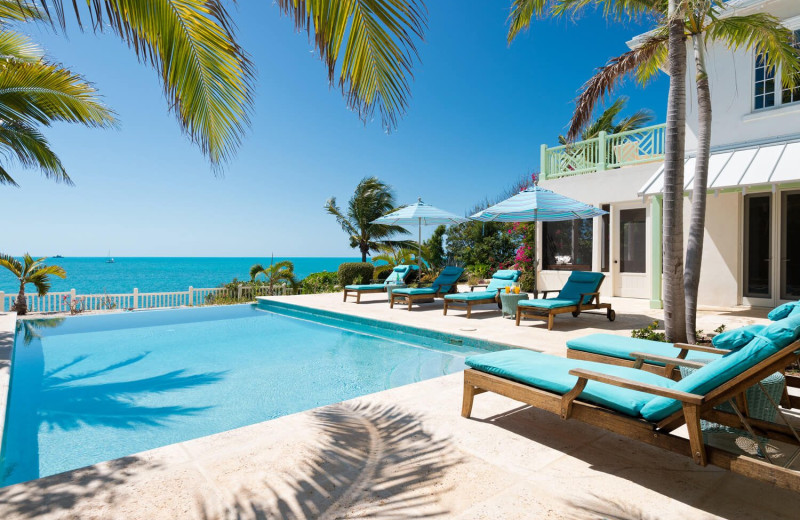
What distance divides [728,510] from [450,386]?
9.10 feet

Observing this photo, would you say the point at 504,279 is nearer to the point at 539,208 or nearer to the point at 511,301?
the point at 511,301

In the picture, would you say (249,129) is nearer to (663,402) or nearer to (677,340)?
(663,402)

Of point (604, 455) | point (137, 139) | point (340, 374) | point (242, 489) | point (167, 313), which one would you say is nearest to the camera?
point (242, 489)

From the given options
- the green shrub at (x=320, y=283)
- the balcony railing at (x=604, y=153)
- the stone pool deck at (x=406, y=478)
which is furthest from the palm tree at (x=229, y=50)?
the green shrub at (x=320, y=283)

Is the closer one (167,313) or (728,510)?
(728,510)

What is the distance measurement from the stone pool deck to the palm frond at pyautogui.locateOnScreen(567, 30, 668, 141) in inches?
256

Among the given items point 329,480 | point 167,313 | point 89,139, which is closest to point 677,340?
point 329,480

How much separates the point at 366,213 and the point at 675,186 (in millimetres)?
19279

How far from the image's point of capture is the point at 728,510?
2.44m

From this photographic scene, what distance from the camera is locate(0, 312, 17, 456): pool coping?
430 centimetres

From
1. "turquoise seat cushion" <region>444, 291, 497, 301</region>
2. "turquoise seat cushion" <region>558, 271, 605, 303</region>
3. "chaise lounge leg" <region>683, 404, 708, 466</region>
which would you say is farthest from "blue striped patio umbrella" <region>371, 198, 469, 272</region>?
"chaise lounge leg" <region>683, 404, 708, 466</region>

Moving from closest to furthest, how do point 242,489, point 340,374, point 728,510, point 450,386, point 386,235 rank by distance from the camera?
point 728,510, point 242,489, point 450,386, point 340,374, point 386,235

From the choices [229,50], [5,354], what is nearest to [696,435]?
[229,50]

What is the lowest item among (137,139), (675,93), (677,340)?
(677,340)
